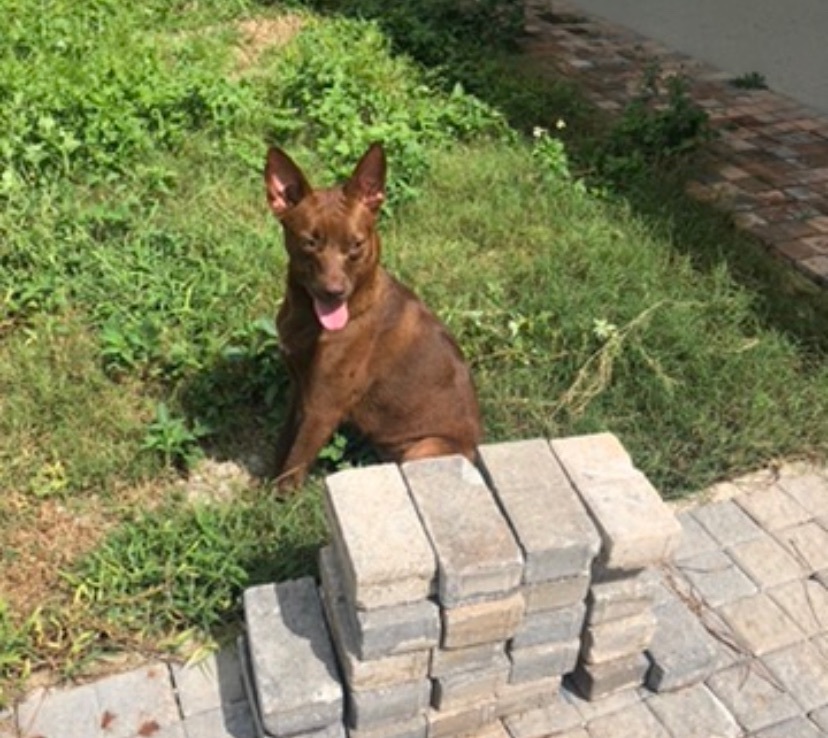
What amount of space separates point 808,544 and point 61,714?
8.12ft

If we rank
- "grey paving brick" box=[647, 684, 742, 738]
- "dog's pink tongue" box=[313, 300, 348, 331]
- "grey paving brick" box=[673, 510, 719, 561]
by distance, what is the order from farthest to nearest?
1. "grey paving brick" box=[673, 510, 719, 561]
2. "dog's pink tongue" box=[313, 300, 348, 331]
3. "grey paving brick" box=[647, 684, 742, 738]

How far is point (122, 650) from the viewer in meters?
2.77

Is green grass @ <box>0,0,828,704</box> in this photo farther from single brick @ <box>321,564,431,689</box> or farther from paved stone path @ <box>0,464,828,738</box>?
single brick @ <box>321,564,431,689</box>

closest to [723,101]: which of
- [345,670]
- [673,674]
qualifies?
[673,674]

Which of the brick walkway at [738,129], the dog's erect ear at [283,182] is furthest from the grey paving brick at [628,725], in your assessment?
the brick walkway at [738,129]

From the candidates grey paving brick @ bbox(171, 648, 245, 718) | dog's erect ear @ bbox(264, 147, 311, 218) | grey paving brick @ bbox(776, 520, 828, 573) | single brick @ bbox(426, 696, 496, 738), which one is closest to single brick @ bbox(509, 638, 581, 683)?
A: single brick @ bbox(426, 696, 496, 738)

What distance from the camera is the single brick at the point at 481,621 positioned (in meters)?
2.28

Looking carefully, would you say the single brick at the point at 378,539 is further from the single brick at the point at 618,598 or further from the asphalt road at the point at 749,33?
the asphalt road at the point at 749,33

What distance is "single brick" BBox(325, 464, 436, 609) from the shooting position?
85.3 inches

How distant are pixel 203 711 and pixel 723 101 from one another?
5.41m

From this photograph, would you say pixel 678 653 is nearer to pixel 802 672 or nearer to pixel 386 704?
pixel 802 672

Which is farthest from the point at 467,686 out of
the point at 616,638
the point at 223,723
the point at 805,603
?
the point at 805,603

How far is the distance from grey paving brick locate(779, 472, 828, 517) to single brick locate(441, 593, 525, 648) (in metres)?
1.56

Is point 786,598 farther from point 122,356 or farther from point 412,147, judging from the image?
point 412,147
